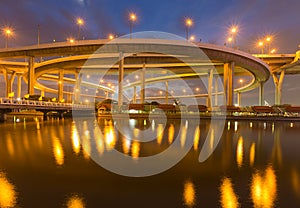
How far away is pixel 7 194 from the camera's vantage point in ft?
13.0

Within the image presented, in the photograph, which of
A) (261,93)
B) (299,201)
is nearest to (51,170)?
(299,201)

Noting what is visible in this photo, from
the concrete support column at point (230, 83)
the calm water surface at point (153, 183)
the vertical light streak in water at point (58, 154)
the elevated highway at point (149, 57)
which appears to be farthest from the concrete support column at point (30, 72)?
the calm water surface at point (153, 183)

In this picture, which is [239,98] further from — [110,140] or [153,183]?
[153,183]

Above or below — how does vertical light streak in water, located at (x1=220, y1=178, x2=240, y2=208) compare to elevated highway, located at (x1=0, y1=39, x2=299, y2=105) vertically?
below

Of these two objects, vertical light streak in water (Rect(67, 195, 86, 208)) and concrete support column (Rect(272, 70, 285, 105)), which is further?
concrete support column (Rect(272, 70, 285, 105))

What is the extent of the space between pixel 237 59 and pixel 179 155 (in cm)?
3776

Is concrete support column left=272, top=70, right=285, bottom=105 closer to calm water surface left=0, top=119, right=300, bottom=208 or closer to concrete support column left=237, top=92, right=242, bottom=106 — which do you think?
concrete support column left=237, top=92, right=242, bottom=106

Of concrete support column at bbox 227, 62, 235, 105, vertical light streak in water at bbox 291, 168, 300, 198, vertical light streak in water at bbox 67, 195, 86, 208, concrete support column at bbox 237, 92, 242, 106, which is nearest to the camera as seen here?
vertical light streak in water at bbox 67, 195, 86, 208

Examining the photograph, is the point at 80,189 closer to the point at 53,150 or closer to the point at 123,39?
the point at 53,150

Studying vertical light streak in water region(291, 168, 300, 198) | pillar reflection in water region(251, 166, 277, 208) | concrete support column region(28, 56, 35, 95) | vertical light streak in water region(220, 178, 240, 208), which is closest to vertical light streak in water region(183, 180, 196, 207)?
vertical light streak in water region(220, 178, 240, 208)

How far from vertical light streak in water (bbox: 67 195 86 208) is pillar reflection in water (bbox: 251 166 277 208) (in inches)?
111

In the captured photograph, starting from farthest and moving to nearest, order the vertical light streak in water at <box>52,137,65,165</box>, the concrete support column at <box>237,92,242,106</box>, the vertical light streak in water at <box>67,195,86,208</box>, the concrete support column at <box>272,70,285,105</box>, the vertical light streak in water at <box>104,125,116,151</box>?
the concrete support column at <box>237,92,242,106</box>, the concrete support column at <box>272,70,285,105</box>, the vertical light streak in water at <box>104,125,116,151</box>, the vertical light streak in water at <box>52,137,65,165</box>, the vertical light streak in water at <box>67,195,86,208</box>

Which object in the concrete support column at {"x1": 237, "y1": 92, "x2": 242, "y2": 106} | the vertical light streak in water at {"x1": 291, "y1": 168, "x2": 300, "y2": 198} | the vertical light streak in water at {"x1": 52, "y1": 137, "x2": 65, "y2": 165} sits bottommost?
the vertical light streak in water at {"x1": 291, "y1": 168, "x2": 300, "y2": 198}

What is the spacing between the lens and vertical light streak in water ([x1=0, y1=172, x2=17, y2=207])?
3.60m
